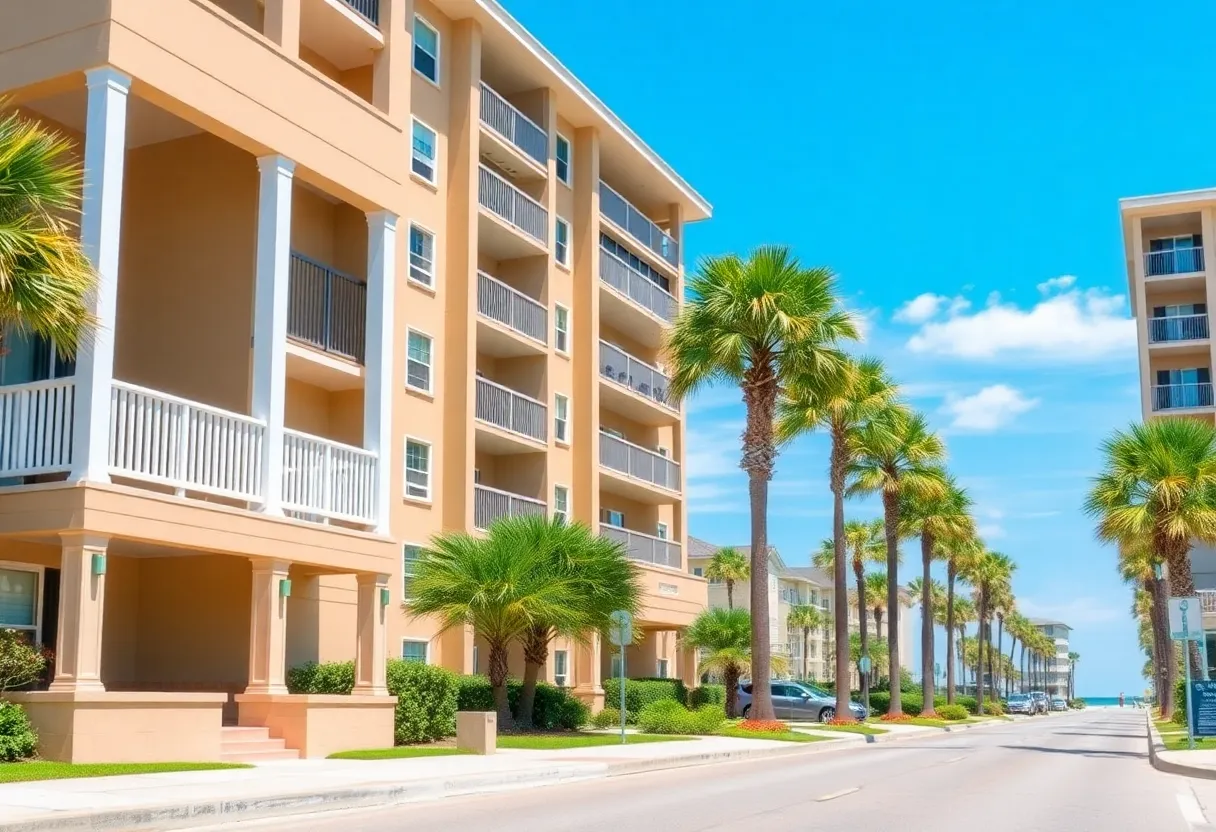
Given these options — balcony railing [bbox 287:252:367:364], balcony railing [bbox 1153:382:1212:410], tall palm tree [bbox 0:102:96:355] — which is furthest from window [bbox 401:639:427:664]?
balcony railing [bbox 1153:382:1212:410]

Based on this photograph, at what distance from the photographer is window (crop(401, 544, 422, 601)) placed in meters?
29.9

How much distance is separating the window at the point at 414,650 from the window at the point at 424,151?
11152 mm

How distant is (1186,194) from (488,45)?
39.3 meters

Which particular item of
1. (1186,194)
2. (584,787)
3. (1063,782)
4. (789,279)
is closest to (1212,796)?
(1063,782)

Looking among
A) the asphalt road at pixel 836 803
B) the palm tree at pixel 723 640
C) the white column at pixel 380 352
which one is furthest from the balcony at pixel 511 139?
the asphalt road at pixel 836 803

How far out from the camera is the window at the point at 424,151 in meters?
32.9

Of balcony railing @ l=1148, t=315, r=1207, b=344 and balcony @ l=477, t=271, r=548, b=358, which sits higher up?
balcony railing @ l=1148, t=315, r=1207, b=344

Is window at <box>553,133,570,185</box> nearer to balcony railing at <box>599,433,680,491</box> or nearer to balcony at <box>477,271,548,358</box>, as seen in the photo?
balcony at <box>477,271,548,358</box>

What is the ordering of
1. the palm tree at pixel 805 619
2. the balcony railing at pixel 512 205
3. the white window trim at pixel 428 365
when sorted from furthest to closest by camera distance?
the palm tree at pixel 805 619, the balcony railing at pixel 512 205, the white window trim at pixel 428 365

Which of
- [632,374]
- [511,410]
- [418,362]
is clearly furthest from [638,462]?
[418,362]

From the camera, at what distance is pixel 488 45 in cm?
3591

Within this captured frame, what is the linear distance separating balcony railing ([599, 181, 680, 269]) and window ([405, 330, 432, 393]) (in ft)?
37.3

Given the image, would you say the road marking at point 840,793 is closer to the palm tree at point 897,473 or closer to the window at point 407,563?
the window at point 407,563

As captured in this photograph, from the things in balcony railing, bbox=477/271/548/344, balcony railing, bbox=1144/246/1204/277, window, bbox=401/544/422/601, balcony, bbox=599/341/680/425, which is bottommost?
window, bbox=401/544/422/601
